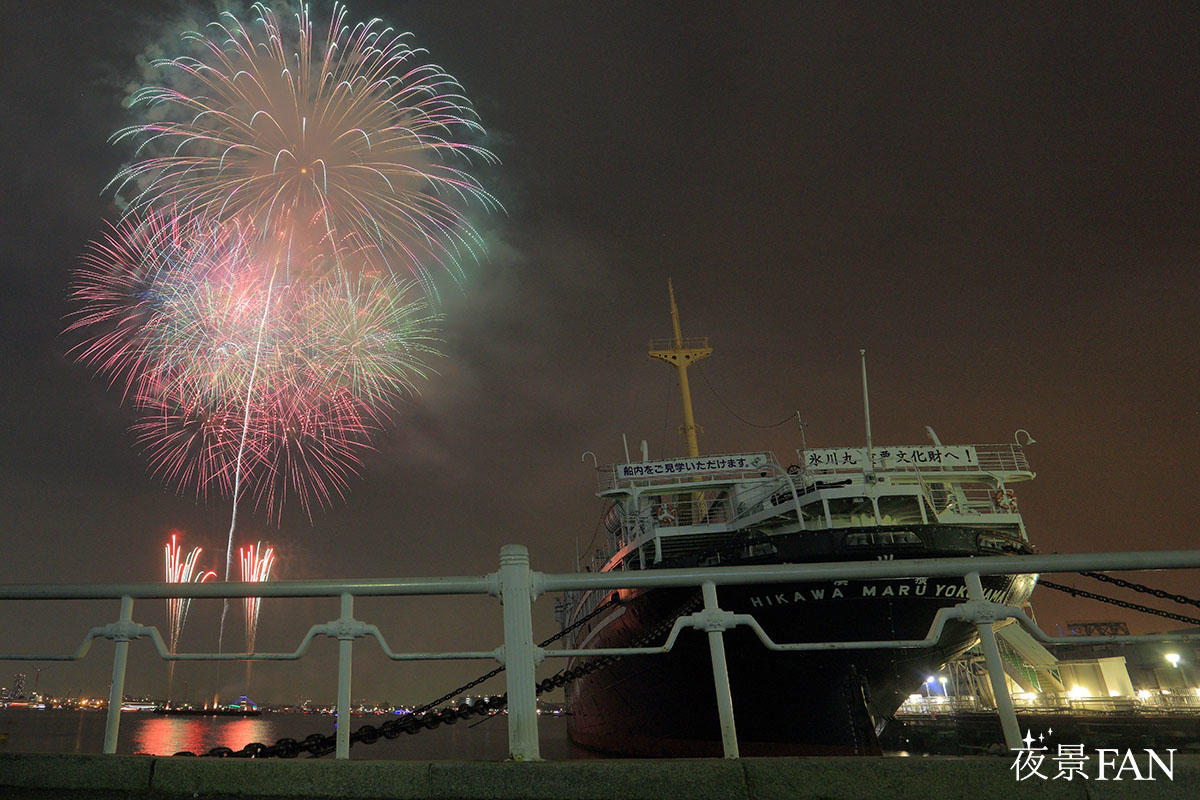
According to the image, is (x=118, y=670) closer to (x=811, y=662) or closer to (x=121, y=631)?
(x=121, y=631)

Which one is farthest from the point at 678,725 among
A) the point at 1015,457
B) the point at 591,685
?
the point at 1015,457

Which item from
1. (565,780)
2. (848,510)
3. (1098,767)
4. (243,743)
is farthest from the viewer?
(243,743)

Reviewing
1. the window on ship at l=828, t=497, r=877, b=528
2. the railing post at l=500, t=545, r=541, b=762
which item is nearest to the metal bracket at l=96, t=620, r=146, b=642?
the railing post at l=500, t=545, r=541, b=762

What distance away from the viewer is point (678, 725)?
Answer: 20031 mm

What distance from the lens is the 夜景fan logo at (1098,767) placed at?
2.88 metres

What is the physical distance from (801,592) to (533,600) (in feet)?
Answer: 48.5

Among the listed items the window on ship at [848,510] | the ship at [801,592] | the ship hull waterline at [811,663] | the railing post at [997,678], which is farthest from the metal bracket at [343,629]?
the window on ship at [848,510]

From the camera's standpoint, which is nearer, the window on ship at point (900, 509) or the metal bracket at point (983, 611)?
the metal bracket at point (983, 611)

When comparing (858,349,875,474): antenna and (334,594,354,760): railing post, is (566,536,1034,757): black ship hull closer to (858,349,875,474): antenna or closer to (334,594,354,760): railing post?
(858,349,875,474): antenna

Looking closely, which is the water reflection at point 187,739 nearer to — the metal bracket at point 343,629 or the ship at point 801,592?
the ship at point 801,592

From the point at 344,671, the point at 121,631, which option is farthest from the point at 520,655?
the point at 121,631

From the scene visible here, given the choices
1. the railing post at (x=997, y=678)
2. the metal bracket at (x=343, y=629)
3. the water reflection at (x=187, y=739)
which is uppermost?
the water reflection at (x=187, y=739)

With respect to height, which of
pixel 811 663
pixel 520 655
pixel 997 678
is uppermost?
pixel 811 663

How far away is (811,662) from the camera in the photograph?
17469mm
